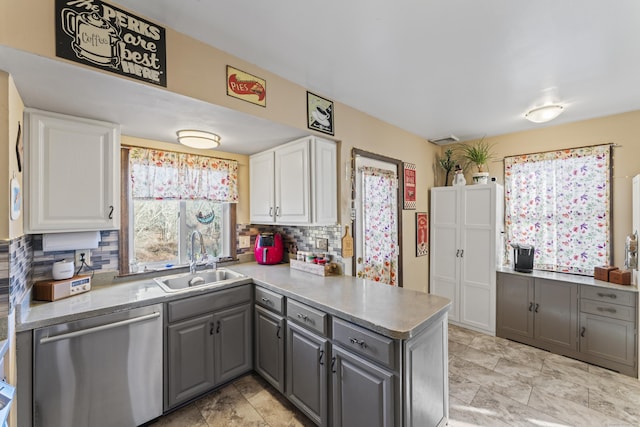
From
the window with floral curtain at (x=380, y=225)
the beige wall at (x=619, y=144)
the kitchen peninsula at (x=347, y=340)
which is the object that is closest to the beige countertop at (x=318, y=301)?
the kitchen peninsula at (x=347, y=340)

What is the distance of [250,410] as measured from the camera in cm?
190

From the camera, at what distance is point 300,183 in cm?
233

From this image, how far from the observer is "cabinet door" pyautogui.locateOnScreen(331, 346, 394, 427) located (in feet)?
4.39

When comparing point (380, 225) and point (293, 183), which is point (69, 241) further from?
point (380, 225)

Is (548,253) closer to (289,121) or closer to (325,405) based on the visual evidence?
(325,405)

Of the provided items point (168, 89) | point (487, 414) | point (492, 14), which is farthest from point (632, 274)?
point (168, 89)

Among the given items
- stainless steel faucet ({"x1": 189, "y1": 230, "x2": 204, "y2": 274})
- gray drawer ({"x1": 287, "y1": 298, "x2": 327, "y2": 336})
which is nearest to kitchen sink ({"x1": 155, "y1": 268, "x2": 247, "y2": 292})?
stainless steel faucet ({"x1": 189, "y1": 230, "x2": 204, "y2": 274})

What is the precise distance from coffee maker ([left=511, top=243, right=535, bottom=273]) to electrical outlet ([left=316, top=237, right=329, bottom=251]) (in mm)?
2298

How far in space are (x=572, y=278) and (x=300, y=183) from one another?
2.98 metres

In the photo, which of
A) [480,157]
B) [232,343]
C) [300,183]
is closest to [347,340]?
[232,343]

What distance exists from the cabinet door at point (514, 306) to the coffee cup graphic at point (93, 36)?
3931 mm

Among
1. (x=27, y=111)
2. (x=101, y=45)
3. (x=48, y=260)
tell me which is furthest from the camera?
(x=48, y=260)

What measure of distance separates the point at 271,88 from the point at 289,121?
0.86 feet

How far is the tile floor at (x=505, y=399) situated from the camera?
1.81 metres
